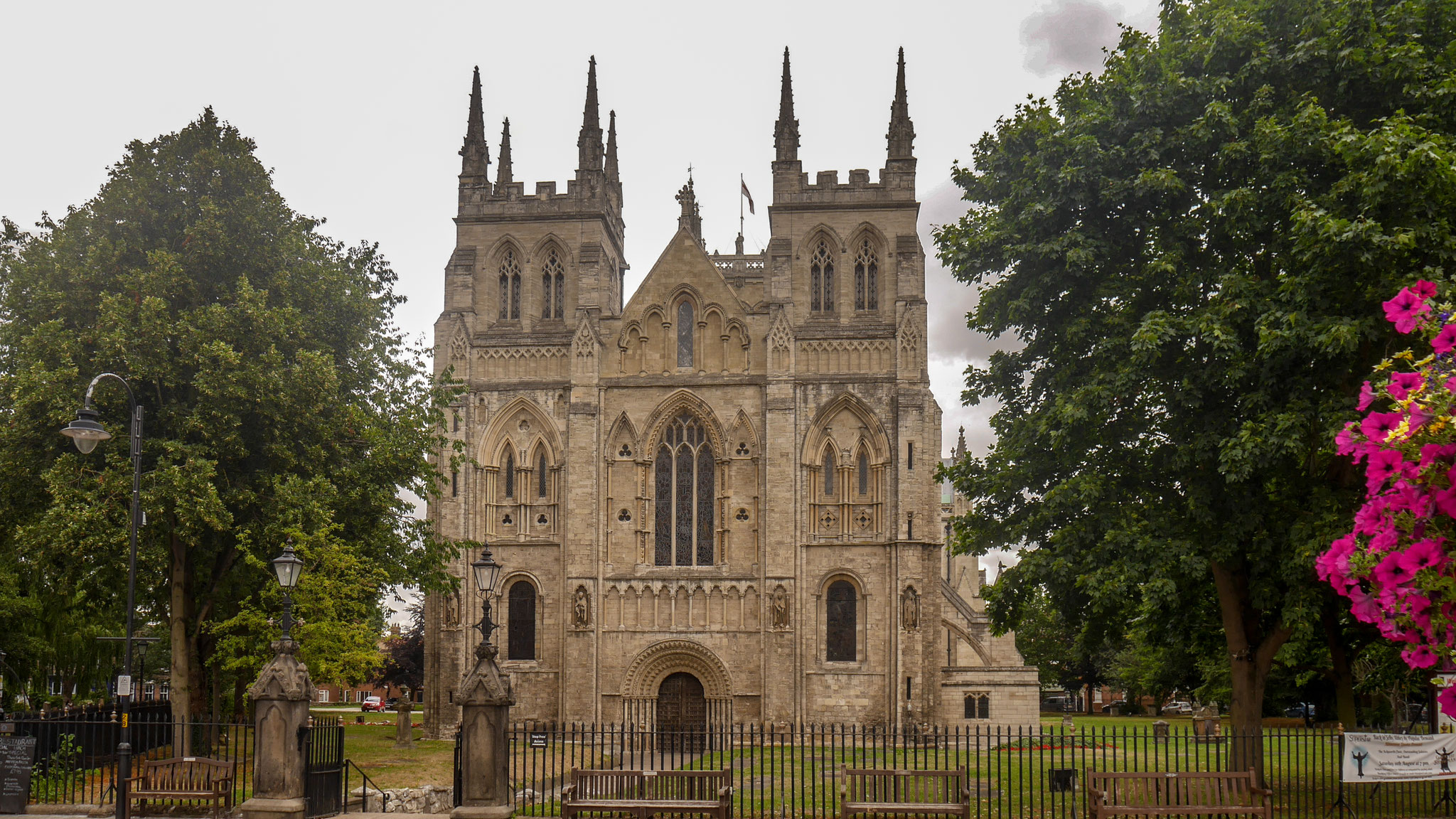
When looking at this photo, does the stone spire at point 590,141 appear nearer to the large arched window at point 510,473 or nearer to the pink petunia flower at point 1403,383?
the large arched window at point 510,473

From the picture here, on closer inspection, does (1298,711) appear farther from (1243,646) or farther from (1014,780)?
(1243,646)

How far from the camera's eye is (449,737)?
118 feet

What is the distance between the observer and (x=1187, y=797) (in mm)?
14992

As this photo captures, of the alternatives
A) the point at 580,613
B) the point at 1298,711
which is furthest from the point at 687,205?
the point at 1298,711

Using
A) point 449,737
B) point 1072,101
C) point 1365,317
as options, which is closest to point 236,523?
point 449,737

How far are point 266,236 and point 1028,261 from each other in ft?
51.1

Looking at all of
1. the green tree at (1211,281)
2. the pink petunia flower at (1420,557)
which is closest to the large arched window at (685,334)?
the green tree at (1211,281)

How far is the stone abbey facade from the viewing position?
36094 millimetres

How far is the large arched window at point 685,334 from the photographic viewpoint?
38.1 meters

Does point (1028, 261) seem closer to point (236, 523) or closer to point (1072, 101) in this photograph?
point (1072, 101)

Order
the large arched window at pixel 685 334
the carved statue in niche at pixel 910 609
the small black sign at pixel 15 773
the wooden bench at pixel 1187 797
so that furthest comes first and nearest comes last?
the large arched window at pixel 685 334, the carved statue in niche at pixel 910 609, the small black sign at pixel 15 773, the wooden bench at pixel 1187 797

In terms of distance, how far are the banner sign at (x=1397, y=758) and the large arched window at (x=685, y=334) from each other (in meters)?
24.4

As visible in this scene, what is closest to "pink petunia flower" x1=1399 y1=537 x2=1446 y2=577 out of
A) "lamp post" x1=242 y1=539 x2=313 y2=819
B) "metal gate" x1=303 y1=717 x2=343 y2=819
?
"lamp post" x1=242 y1=539 x2=313 y2=819

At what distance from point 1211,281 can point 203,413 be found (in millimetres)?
18012
